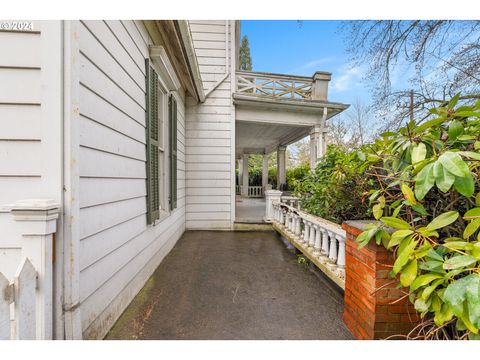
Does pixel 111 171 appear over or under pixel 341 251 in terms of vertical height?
over

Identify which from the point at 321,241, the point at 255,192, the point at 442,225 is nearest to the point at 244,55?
the point at 255,192

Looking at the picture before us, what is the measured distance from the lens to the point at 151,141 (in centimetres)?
252

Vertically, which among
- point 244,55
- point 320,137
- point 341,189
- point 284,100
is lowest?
point 341,189

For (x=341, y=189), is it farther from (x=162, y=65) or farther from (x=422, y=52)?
(x=162, y=65)

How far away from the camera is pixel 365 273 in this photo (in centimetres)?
143

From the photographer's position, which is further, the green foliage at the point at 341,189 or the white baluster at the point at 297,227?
the white baluster at the point at 297,227

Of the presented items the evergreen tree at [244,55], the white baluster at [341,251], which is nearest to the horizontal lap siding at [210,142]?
the white baluster at [341,251]

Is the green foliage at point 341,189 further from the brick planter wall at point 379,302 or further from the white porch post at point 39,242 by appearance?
the white porch post at point 39,242

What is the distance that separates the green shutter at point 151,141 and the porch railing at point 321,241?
6.52 feet

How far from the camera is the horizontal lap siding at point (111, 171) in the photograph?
140 cm

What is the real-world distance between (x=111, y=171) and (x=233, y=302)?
5.32ft

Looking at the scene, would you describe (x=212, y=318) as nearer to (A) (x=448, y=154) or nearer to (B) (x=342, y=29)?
(A) (x=448, y=154)
